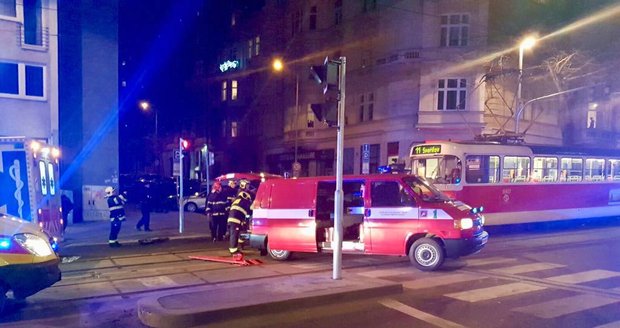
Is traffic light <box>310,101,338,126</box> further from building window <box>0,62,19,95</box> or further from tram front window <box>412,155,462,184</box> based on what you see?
building window <box>0,62,19,95</box>

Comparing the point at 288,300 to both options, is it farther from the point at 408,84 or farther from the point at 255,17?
the point at 255,17

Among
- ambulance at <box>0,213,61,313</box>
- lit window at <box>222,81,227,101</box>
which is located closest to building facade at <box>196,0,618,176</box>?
lit window at <box>222,81,227,101</box>

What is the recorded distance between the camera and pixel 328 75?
789cm

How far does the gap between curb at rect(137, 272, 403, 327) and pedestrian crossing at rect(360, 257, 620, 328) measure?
72 cm

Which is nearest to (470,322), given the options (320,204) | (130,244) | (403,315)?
(403,315)

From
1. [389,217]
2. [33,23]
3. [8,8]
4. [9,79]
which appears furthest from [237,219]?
[8,8]

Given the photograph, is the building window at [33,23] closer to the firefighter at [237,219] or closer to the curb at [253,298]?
the firefighter at [237,219]

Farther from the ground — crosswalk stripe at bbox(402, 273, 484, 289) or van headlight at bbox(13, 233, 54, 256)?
van headlight at bbox(13, 233, 54, 256)

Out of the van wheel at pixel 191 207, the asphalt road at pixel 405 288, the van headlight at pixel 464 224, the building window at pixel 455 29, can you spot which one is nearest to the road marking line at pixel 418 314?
the asphalt road at pixel 405 288

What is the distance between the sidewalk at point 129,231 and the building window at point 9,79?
18.5 feet

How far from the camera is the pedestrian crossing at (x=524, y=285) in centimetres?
681

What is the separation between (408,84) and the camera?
87.9 feet

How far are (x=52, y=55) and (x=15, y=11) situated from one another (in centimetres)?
193

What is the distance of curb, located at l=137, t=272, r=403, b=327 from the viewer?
20.1 ft
